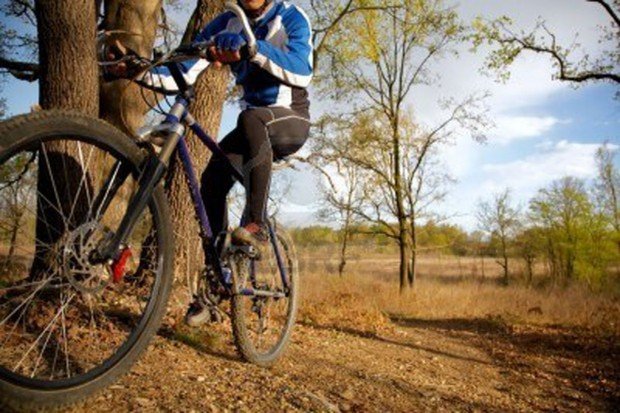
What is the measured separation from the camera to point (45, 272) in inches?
83.8

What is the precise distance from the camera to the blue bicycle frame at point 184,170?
6.88 feet

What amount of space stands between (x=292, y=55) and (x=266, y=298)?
6.20ft

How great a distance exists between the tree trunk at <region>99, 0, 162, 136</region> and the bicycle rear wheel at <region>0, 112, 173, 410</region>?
3774 mm

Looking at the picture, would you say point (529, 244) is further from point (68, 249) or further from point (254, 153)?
point (68, 249)

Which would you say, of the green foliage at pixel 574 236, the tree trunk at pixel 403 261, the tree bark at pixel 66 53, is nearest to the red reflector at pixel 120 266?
the tree bark at pixel 66 53

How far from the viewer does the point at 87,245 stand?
2006mm

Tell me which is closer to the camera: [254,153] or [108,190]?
[108,190]

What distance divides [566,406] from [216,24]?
16.3ft

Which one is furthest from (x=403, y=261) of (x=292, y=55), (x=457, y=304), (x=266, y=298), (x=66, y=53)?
(x=292, y=55)

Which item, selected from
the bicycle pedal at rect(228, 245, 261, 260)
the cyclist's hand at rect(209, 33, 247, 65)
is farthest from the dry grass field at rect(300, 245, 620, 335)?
the cyclist's hand at rect(209, 33, 247, 65)

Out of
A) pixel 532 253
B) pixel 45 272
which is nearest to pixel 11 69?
pixel 45 272

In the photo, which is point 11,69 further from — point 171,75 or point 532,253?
point 532,253

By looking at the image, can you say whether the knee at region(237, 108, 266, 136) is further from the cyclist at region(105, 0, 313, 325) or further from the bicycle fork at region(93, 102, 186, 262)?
the bicycle fork at region(93, 102, 186, 262)

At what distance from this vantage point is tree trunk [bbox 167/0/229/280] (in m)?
4.36
